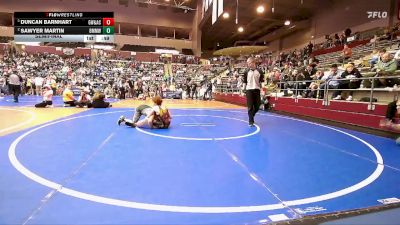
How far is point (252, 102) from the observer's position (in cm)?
731

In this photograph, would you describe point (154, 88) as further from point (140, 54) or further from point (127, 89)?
point (140, 54)

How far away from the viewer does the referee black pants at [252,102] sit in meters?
7.31

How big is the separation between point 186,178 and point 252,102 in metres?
4.57

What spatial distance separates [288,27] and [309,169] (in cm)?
3073

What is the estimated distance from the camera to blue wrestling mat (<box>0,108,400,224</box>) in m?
2.29

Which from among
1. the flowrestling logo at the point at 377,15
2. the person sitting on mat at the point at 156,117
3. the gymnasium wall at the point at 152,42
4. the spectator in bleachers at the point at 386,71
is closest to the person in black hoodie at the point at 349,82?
the spectator in bleachers at the point at 386,71

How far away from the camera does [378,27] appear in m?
20.6

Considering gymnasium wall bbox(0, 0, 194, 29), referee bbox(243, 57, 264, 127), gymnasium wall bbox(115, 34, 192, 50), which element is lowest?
referee bbox(243, 57, 264, 127)

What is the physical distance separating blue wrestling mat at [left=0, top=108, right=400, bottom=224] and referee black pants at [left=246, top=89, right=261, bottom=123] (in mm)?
1815

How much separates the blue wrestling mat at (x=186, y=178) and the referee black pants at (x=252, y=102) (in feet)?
5.96

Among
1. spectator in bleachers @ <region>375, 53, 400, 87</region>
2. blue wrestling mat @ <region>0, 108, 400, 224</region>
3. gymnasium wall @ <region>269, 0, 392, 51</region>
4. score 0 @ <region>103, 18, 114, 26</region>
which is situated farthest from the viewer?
→ gymnasium wall @ <region>269, 0, 392, 51</region>
